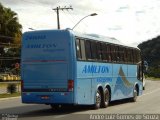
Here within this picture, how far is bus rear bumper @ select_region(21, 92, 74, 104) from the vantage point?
63.2ft

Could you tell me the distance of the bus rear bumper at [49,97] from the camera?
19250 millimetres

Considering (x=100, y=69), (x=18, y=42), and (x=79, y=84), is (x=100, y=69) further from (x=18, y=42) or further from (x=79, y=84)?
(x=18, y=42)

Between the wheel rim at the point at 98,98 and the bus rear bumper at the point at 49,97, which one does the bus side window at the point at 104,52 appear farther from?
the bus rear bumper at the point at 49,97

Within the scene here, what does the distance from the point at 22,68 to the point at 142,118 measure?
18.1ft

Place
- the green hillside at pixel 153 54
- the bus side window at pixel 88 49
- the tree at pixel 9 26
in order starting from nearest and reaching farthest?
the bus side window at pixel 88 49
the tree at pixel 9 26
the green hillside at pixel 153 54

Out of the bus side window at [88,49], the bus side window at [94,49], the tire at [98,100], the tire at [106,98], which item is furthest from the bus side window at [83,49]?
the tire at [106,98]

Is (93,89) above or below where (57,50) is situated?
below

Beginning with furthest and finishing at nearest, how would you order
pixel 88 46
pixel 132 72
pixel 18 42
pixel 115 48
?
pixel 18 42 → pixel 132 72 → pixel 115 48 → pixel 88 46

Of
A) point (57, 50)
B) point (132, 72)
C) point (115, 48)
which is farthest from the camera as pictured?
point (132, 72)

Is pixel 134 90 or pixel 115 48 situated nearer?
pixel 115 48

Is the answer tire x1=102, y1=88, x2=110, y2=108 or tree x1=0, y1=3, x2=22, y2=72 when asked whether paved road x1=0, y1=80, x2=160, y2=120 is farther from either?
tree x1=0, y1=3, x2=22, y2=72

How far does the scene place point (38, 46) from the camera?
1995 centimetres

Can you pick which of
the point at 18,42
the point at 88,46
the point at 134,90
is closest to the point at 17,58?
the point at 18,42

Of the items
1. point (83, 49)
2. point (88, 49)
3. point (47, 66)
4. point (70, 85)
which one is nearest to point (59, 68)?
point (47, 66)
